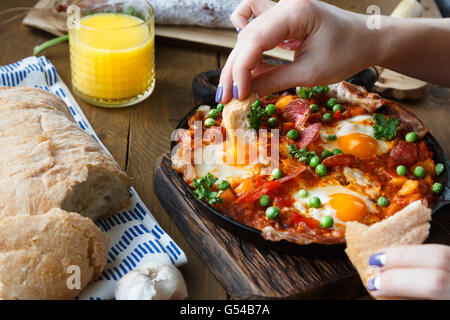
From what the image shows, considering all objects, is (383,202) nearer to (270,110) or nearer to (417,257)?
(417,257)

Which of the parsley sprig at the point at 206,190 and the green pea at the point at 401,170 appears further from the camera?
the green pea at the point at 401,170

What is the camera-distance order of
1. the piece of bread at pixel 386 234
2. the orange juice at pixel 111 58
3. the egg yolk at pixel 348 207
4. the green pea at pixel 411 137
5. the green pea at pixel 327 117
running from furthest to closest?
the orange juice at pixel 111 58, the green pea at pixel 327 117, the green pea at pixel 411 137, the egg yolk at pixel 348 207, the piece of bread at pixel 386 234

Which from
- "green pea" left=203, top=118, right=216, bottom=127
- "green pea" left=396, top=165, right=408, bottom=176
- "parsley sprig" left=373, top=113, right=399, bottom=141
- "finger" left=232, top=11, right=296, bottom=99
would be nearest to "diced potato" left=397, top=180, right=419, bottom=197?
"green pea" left=396, top=165, right=408, bottom=176

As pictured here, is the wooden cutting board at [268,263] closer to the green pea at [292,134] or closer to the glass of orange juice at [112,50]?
the green pea at [292,134]

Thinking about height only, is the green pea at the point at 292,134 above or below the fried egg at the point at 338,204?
above

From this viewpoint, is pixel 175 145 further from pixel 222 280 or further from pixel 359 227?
pixel 359 227

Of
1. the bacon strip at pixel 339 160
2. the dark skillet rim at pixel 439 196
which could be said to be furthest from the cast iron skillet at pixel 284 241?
the bacon strip at pixel 339 160

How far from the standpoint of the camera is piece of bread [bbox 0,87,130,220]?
9.11ft

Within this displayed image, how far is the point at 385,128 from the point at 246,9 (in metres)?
1.18

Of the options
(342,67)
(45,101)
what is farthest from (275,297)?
(45,101)

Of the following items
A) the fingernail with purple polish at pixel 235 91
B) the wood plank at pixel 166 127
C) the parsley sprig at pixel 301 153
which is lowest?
the wood plank at pixel 166 127

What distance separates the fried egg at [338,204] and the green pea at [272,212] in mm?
147

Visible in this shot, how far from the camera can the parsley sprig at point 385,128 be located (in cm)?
335

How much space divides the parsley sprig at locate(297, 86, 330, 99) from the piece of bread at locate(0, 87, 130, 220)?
Answer: 1382 millimetres
